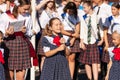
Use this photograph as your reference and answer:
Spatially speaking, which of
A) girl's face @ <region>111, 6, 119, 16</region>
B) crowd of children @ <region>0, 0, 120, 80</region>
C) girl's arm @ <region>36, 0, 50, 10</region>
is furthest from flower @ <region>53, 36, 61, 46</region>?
girl's face @ <region>111, 6, 119, 16</region>

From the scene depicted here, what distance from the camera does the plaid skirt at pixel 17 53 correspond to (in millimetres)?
7125

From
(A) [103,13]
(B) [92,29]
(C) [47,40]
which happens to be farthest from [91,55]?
(C) [47,40]

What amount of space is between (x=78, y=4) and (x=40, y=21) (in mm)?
805

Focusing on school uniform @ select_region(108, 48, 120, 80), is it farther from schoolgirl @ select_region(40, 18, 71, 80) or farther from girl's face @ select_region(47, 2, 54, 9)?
girl's face @ select_region(47, 2, 54, 9)

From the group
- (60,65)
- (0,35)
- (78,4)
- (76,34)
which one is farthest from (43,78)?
(78,4)

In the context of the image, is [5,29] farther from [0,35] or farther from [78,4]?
[78,4]

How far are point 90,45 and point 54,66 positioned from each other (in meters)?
1.72

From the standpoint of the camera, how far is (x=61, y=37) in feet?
21.2

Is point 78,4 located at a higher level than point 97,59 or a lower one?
higher

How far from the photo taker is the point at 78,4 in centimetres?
838

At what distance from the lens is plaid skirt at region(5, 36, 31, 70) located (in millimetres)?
7125

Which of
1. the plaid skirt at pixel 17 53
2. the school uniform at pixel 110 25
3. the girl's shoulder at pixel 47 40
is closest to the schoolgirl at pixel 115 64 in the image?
the girl's shoulder at pixel 47 40

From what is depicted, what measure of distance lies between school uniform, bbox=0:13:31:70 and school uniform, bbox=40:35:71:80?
70 cm

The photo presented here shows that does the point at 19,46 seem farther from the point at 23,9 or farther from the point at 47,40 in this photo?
the point at 47,40
